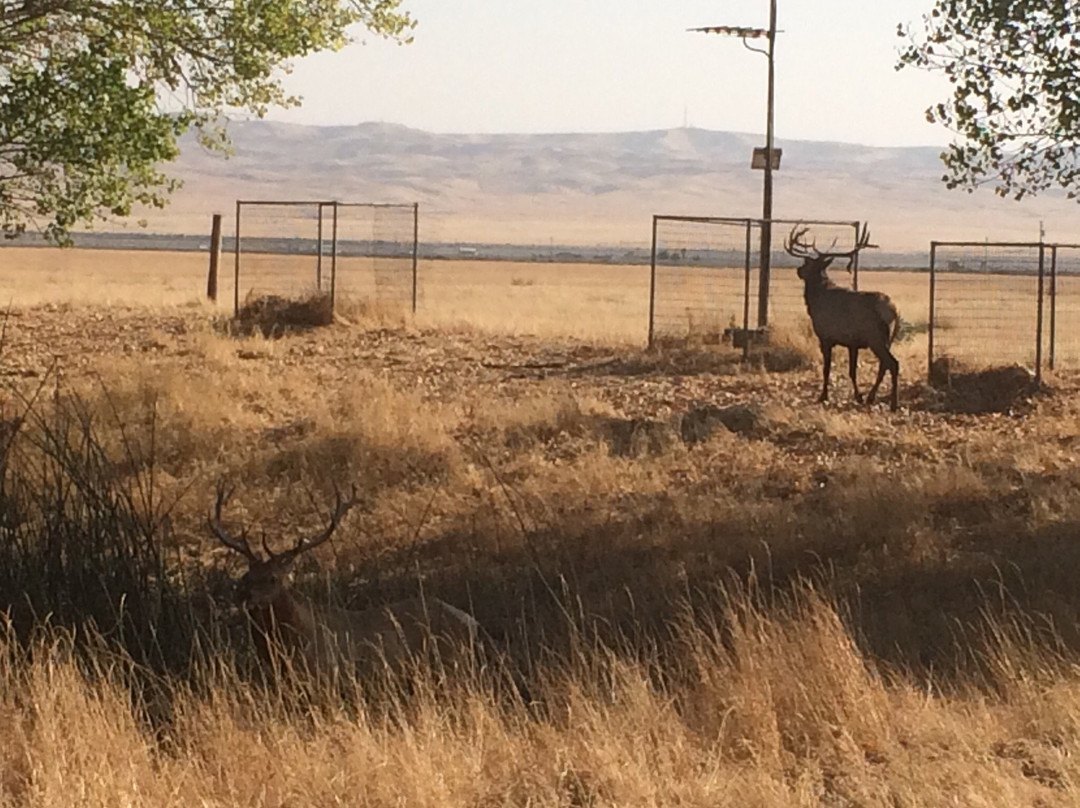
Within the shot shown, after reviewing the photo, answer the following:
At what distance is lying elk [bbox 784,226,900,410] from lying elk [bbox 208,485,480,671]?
10.1 meters

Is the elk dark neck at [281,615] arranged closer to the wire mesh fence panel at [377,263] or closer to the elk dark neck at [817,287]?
the elk dark neck at [817,287]

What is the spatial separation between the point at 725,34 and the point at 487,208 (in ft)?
542

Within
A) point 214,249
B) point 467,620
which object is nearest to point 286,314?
point 214,249

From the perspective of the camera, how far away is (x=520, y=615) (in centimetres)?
1034

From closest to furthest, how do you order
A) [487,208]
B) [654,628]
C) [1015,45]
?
[654,628] → [1015,45] → [487,208]

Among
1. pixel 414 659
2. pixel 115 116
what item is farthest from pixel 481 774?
pixel 115 116

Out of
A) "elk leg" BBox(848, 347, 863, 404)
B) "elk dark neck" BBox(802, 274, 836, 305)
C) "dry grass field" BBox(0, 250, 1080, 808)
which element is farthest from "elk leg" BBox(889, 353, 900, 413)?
"elk dark neck" BBox(802, 274, 836, 305)

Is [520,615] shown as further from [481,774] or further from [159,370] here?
[159,370]

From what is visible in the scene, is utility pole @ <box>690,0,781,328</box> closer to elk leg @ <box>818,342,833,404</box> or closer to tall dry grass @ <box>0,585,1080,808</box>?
elk leg @ <box>818,342,833,404</box>

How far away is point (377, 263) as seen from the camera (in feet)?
186

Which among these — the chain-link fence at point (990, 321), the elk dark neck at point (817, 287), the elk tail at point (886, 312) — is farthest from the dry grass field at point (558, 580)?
the chain-link fence at point (990, 321)

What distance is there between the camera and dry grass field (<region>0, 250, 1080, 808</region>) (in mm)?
6660

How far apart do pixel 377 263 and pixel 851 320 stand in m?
39.2

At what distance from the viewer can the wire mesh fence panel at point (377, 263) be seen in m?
29.0
